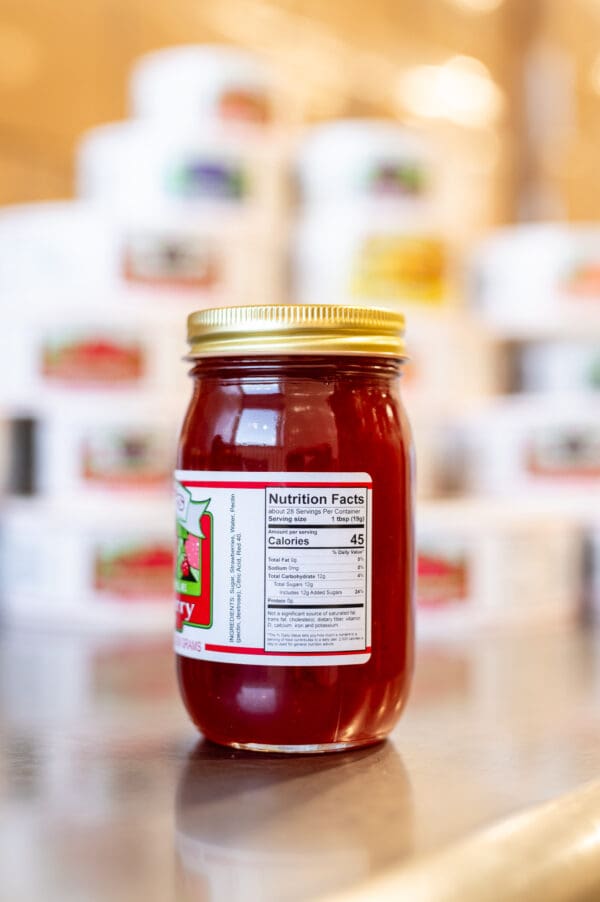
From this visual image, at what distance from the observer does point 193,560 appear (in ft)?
A: 2.15

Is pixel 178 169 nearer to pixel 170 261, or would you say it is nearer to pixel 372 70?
pixel 170 261

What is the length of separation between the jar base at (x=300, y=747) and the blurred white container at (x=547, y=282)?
774 millimetres

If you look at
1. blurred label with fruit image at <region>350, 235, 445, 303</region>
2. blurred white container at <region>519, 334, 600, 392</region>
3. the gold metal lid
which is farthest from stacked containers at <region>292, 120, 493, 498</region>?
the gold metal lid

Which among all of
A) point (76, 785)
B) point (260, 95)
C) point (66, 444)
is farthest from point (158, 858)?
point (260, 95)

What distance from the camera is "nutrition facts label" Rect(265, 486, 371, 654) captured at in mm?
615

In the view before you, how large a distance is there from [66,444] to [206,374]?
501mm

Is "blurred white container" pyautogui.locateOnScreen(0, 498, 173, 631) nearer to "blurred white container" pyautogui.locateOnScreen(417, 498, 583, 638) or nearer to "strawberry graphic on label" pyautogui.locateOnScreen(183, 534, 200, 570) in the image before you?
"blurred white container" pyautogui.locateOnScreen(417, 498, 583, 638)

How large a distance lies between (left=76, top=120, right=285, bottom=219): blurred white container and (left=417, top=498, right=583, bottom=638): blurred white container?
0.38m

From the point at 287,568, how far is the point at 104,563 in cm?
49

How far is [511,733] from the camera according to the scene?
75 cm

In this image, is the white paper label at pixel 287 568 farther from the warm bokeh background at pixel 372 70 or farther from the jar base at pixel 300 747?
the warm bokeh background at pixel 372 70

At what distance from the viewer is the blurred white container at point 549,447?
1.27 meters

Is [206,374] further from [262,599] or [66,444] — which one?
[66,444]

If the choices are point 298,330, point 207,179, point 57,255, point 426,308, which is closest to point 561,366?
point 426,308
